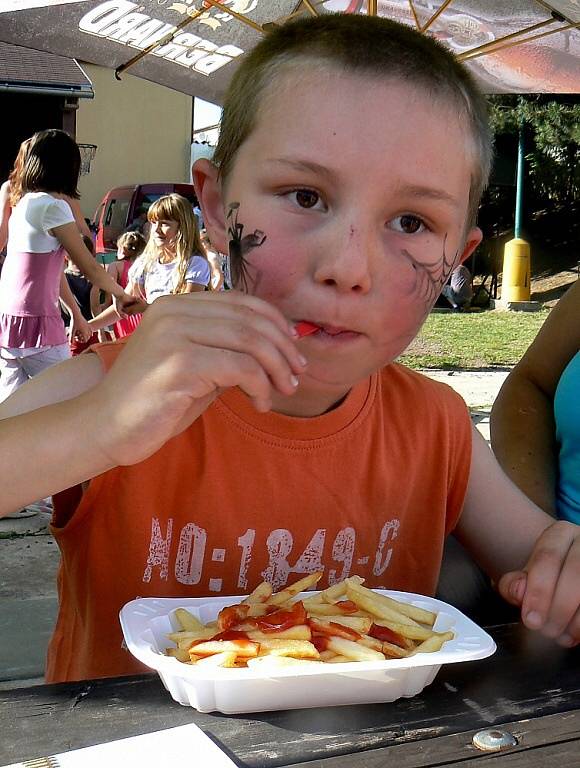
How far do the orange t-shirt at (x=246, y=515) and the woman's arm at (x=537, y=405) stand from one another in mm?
399

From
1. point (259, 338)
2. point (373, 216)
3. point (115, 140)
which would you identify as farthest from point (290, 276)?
point (115, 140)

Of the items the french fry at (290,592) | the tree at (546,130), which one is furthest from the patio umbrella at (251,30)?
the tree at (546,130)

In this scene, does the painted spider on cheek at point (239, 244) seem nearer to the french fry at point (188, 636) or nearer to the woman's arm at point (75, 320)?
the french fry at point (188, 636)

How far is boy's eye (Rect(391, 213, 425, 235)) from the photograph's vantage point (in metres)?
1.43

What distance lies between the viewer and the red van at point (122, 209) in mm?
14828

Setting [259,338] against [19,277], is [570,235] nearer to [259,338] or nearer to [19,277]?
[19,277]

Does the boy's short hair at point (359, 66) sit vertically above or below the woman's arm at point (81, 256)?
above

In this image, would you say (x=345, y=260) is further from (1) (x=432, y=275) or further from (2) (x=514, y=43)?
(2) (x=514, y=43)

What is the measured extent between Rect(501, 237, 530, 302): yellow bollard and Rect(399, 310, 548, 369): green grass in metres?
0.83

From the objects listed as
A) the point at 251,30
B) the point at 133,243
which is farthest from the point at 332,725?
the point at 133,243

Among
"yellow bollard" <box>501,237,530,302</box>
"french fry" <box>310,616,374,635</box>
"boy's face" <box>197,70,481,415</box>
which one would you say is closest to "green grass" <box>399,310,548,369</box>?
"yellow bollard" <box>501,237,530,302</box>

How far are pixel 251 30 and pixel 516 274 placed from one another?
1304cm

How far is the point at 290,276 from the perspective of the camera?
140cm

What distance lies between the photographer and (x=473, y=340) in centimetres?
1246
